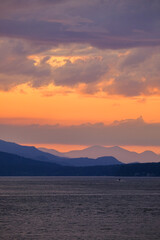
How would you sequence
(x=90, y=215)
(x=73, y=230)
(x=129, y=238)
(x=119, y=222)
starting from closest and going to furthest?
(x=129, y=238) → (x=73, y=230) → (x=119, y=222) → (x=90, y=215)

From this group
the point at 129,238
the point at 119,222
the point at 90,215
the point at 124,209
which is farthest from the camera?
the point at 124,209

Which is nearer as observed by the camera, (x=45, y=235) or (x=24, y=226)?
(x=45, y=235)

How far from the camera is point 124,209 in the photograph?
378 ft

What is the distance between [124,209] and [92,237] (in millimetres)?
46280

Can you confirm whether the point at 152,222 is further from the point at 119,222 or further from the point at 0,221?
the point at 0,221

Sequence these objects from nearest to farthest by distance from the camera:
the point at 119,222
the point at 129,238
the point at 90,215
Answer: the point at 129,238, the point at 119,222, the point at 90,215

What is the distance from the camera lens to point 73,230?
252ft

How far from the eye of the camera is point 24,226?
81438mm

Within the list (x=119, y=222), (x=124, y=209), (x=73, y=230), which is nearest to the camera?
(x=73, y=230)

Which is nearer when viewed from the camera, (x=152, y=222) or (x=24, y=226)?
(x=24, y=226)

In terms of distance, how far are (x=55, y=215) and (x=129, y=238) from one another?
33869 mm

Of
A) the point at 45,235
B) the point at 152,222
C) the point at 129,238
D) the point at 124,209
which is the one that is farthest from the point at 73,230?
the point at 124,209

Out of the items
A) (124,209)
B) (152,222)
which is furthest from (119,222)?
(124,209)

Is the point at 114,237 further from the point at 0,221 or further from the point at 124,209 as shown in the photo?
the point at 124,209
